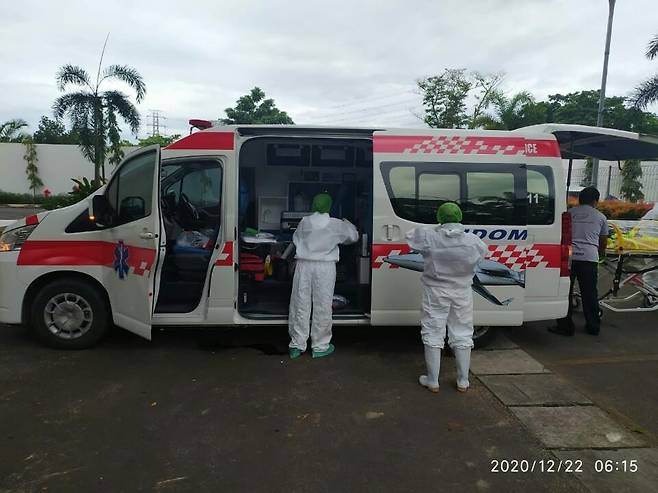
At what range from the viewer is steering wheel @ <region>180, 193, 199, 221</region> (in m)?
5.67

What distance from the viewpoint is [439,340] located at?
4.14 metres

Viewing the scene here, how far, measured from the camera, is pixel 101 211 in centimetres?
484

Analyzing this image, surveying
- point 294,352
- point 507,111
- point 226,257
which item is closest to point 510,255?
point 294,352

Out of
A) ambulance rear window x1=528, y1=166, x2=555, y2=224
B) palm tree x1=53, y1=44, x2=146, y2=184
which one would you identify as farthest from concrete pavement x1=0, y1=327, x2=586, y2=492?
palm tree x1=53, y1=44, x2=146, y2=184

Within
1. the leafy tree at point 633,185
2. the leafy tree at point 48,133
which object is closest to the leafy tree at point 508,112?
the leafy tree at point 633,185

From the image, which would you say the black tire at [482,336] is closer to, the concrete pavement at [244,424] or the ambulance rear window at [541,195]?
the concrete pavement at [244,424]

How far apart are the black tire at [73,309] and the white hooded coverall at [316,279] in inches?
75.0

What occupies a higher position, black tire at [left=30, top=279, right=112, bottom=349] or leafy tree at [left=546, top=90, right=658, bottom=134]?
leafy tree at [left=546, top=90, right=658, bottom=134]

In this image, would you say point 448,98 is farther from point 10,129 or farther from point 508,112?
point 10,129

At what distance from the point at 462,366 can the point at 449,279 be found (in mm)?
759

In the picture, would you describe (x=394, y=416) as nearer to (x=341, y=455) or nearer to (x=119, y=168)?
(x=341, y=455)

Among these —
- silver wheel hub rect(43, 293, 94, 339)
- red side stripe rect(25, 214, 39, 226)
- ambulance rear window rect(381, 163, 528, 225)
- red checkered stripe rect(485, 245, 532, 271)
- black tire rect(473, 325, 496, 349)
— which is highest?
ambulance rear window rect(381, 163, 528, 225)

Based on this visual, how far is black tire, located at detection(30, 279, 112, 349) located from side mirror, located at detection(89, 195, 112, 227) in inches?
→ 25.0

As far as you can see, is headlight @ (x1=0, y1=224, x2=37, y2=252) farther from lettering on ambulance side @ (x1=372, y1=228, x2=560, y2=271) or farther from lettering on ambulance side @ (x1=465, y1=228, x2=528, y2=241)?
lettering on ambulance side @ (x1=465, y1=228, x2=528, y2=241)
